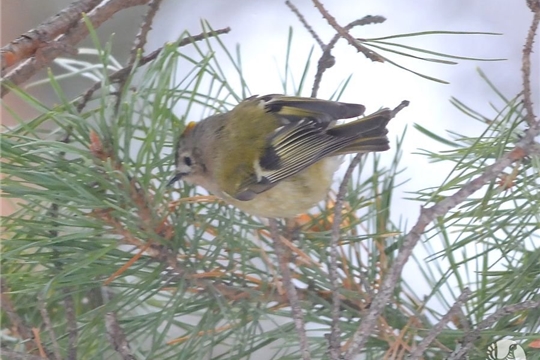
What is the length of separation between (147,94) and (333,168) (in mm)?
298

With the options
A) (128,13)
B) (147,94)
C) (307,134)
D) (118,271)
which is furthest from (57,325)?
(128,13)

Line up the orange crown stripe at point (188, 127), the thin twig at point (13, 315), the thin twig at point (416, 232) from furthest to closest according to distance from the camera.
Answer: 1. the orange crown stripe at point (188, 127)
2. the thin twig at point (13, 315)
3. the thin twig at point (416, 232)

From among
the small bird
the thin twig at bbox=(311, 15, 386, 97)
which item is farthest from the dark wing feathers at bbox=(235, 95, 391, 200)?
the thin twig at bbox=(311, 15, 386, 97)

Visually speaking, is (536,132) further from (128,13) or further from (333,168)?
(128,13)

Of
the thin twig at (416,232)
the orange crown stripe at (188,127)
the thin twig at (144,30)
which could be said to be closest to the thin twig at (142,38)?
→ the thin twig at (144,30)

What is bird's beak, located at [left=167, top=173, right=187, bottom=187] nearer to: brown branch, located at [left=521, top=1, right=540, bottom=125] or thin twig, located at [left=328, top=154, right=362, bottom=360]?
thin twig, located at [left=328, top=154, right=362, bottom=360]

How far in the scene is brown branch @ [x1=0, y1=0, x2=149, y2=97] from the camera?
49 centimetres

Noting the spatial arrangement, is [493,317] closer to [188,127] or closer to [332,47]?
[332,47]

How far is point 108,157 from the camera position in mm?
479

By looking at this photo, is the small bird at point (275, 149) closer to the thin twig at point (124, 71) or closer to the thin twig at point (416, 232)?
the thin twig at point (124, 71)

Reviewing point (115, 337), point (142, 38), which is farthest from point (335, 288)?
point (142, 38)

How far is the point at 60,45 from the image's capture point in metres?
0.49

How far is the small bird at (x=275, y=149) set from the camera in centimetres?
65

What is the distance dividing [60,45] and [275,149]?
306 mm
